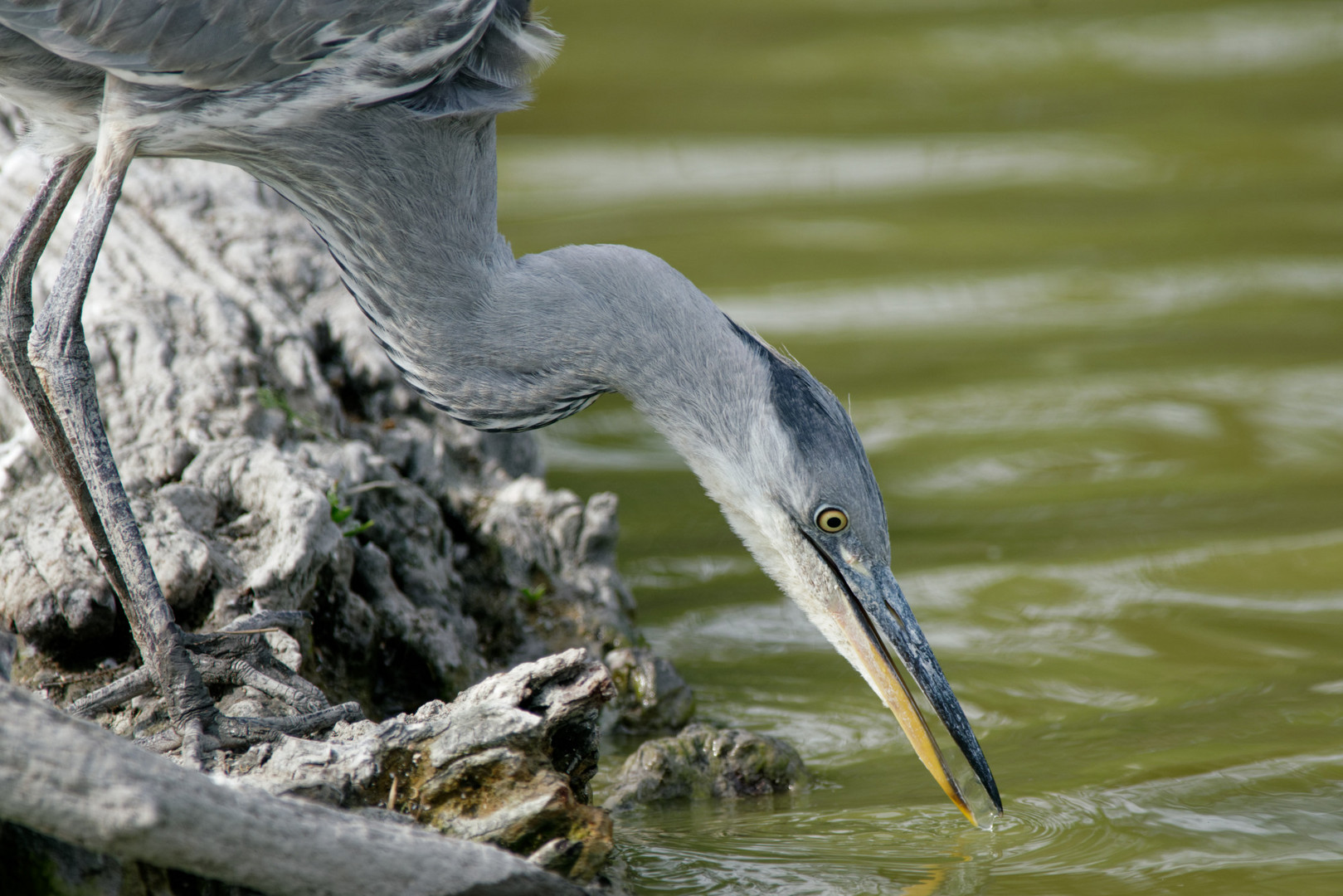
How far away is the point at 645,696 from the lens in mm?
4148

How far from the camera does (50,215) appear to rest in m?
3.78

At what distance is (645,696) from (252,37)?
209 cm

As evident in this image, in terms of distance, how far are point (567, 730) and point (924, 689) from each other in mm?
→ 1031

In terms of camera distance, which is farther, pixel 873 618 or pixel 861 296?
pixel 861 296

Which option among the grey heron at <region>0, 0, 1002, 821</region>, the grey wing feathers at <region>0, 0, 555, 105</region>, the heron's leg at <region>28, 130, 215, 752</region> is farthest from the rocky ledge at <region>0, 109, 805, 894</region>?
the grey wing feathers at <region>0, 0, 555, 105</region>

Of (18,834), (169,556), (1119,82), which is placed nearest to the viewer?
(18,834)

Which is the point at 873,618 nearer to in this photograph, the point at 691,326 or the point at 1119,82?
the point at 691,326

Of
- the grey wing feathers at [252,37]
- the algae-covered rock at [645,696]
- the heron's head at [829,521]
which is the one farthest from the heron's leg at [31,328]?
the heron's head at [829,521]

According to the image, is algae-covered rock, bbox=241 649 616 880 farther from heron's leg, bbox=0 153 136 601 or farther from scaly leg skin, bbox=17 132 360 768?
heron's leg, bbox=0 153 136 601

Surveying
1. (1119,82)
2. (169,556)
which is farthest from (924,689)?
(1119,82)

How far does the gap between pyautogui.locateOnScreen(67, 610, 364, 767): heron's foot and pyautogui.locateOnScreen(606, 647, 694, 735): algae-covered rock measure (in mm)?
1092

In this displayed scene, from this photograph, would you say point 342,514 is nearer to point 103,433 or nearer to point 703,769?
point 103,433

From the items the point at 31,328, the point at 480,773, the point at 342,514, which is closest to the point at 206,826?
the point at 480,773

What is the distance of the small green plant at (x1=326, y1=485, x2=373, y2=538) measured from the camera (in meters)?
3.78
